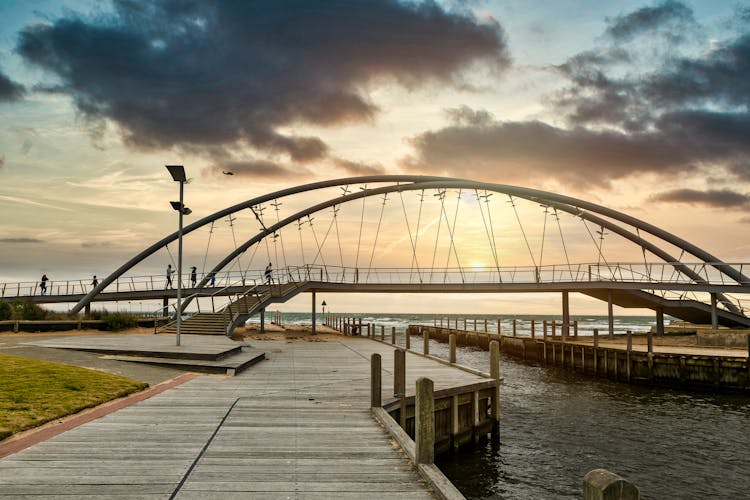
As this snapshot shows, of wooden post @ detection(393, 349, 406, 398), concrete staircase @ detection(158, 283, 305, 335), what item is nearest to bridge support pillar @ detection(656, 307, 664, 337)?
concrete staircase @ detection(158, 283, 305, 335)

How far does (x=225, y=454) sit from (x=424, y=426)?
3186 mm

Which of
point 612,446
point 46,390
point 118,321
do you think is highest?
point 118,321

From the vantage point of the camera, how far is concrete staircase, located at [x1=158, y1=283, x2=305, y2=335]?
36213 millimetres

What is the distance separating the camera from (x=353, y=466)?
8055 millimetres

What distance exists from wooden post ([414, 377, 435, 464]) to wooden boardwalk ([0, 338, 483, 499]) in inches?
10.9

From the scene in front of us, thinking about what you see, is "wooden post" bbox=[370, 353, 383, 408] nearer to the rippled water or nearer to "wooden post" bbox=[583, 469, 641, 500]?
the rippled water

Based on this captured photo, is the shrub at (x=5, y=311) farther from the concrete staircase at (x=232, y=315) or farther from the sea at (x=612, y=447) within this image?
the sea at (x=612, y=447)

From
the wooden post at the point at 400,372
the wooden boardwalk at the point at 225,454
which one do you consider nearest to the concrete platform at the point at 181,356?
the wooden boardwalk at the point at 225,454

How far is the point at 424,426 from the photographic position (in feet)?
25.7

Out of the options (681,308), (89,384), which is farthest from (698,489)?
(681,308)

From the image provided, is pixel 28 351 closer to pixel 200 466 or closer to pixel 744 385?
pixel 200 466

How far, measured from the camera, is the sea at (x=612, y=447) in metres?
14.3

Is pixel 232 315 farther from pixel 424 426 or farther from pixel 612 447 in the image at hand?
pixel 424 426

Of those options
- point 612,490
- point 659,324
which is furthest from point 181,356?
point 659,324
